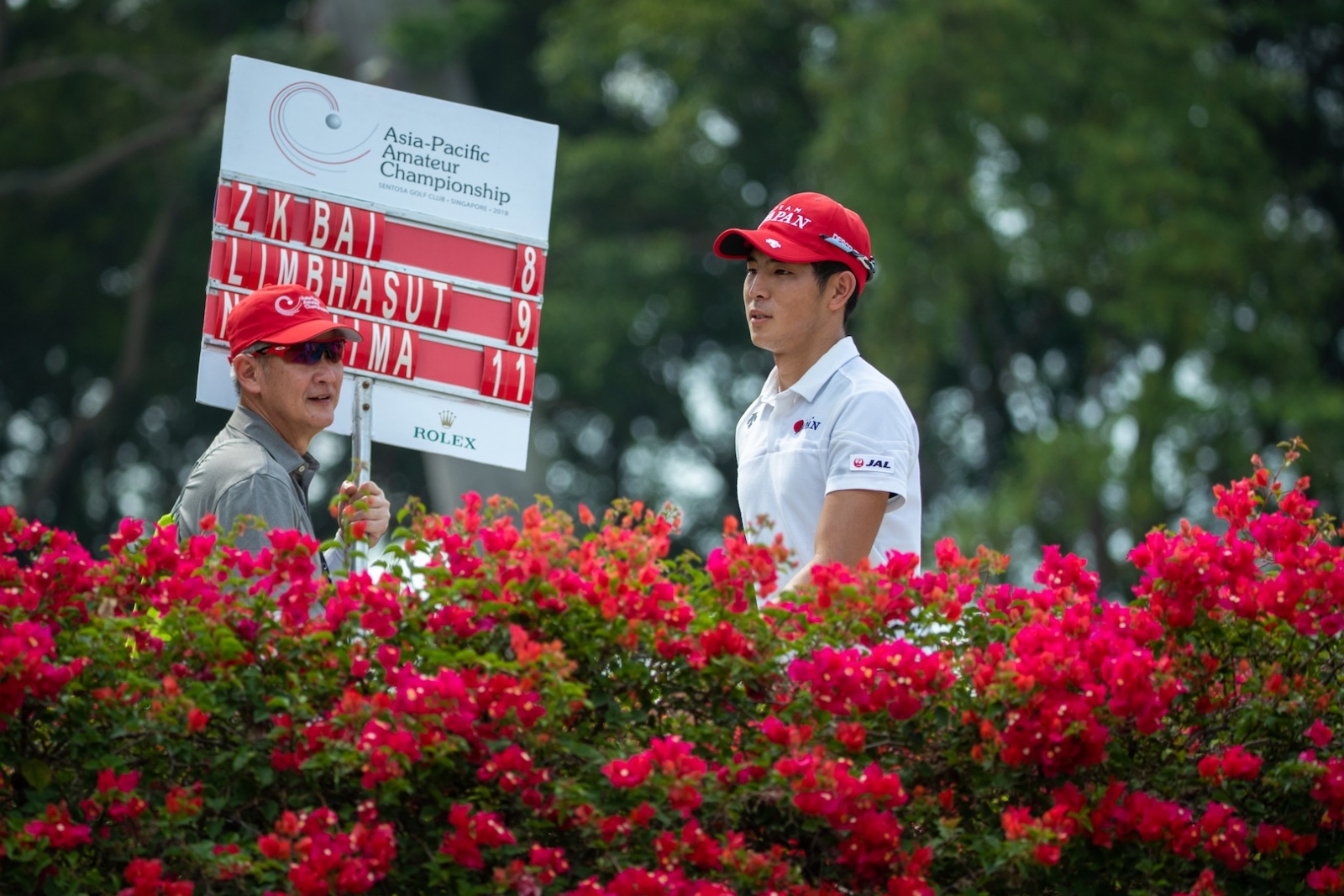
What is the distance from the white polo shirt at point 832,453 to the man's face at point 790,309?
0.09 meters

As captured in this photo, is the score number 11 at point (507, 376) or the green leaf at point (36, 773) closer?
the green leaf at point (36, 773)

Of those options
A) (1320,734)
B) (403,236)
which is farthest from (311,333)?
(1320,734)

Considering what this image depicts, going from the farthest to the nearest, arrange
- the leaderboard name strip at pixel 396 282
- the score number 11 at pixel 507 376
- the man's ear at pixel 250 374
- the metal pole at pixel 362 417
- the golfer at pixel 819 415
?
the score number 11 at pixel 507 376, the leaderboard name strip at pixel 396 282, the metal pole at pixel 362 417, the man's ear at pixel 250 374, the golfer at pixel 819 415

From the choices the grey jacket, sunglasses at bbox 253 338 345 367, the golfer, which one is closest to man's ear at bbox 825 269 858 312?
the golfer

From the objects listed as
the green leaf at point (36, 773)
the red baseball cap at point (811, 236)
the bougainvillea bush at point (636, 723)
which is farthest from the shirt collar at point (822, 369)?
the green leaf at point (36, 773)

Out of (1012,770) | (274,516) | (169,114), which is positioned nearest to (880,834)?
(1012,770)

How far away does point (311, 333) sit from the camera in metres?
4.29

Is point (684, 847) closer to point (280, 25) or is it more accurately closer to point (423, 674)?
point (423, 674)

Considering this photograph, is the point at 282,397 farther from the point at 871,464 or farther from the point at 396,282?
the point at 871,464

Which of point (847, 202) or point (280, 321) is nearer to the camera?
point (280, 321)

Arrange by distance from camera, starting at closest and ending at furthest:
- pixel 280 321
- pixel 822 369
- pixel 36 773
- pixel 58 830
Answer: pixel 58 830 < pixel 36 773 < pixel 822 369 < pixel 280 321

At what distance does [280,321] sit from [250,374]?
156 mm

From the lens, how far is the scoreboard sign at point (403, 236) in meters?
4.91

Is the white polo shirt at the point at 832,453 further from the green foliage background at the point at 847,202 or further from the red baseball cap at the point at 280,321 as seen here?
the green foliage background at the point at 847,202
